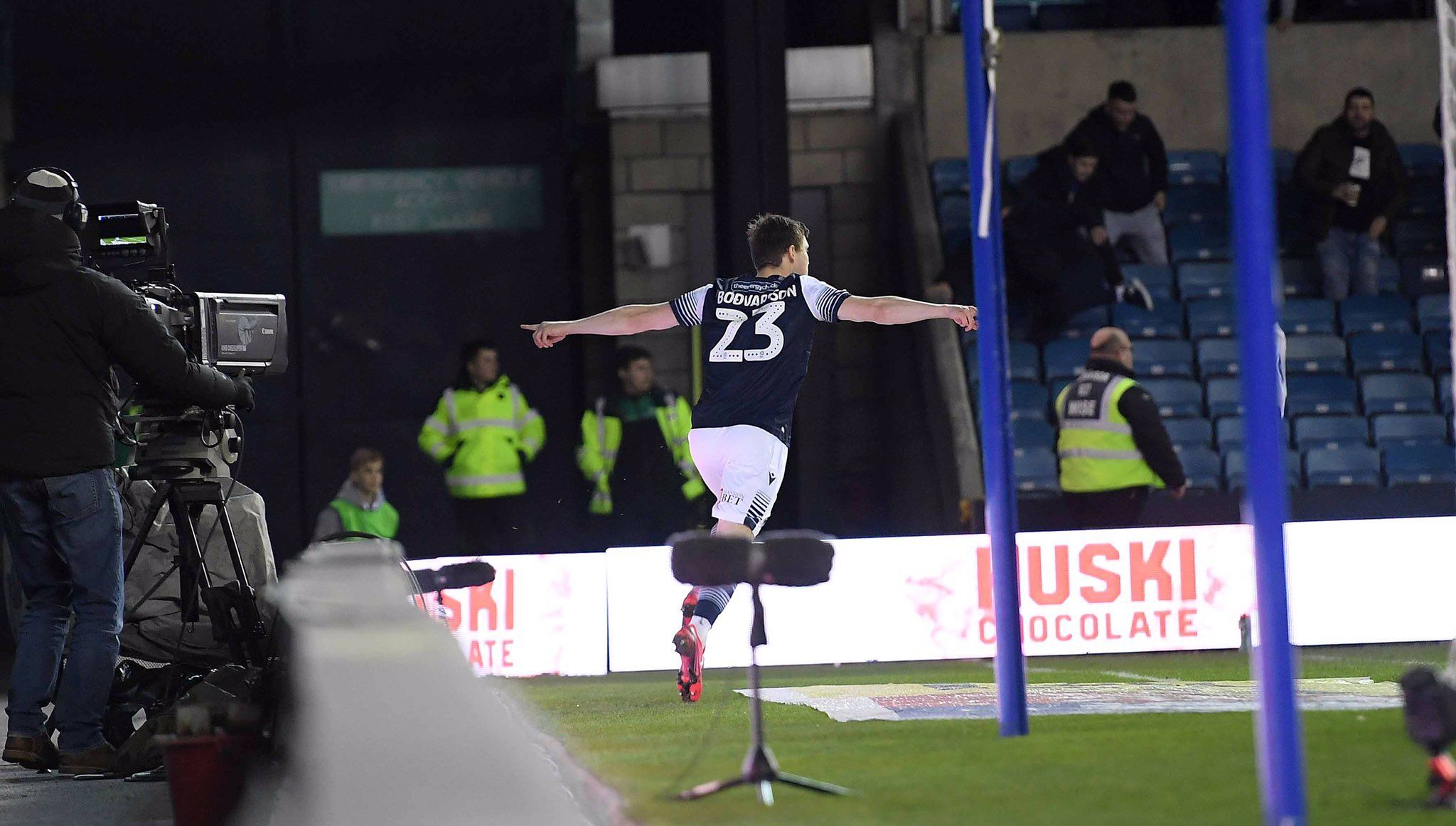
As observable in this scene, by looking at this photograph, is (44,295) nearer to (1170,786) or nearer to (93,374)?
(93,374)

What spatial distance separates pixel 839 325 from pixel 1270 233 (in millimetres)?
12352

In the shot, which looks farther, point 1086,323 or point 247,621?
point 1086,323

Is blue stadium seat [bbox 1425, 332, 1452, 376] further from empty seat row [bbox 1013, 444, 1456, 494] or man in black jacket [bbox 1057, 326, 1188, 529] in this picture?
man in black jacket [bbox 1057, 326, 1188, 529]

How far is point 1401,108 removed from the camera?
17250 millimetres

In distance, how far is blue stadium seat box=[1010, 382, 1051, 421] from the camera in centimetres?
1497

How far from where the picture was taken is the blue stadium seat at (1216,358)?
1545 centimetres

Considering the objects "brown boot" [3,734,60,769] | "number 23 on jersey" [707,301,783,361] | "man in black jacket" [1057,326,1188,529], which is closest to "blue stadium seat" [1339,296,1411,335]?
"man in black jacket" [1057,326,1188,529]

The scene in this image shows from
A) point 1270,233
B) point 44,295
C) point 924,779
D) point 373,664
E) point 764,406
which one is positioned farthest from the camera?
point 764,406

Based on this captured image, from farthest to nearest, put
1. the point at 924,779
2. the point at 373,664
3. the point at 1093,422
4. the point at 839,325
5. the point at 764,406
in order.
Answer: the point at 839,325
the point at 1093,422
the point at 764,406
the point at 924,779
the point at 373,664

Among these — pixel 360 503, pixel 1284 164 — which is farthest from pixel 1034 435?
pixel 360 503

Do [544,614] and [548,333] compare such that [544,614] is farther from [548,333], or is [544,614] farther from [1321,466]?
[1321,466]

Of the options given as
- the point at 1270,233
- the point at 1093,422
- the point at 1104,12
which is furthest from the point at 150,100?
the point at 1270,233

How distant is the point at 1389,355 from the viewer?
50.7ft

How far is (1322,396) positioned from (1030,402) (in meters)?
2.24
